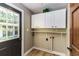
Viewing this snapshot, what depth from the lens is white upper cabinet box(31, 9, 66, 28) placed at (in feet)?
3.01

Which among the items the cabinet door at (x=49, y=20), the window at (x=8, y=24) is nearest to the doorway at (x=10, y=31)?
the window at (x=8, y=24)

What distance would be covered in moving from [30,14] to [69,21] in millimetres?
435

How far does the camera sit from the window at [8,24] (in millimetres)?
843

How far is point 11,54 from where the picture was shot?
2.94 feet

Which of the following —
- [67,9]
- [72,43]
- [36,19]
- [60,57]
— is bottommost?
[60,57]

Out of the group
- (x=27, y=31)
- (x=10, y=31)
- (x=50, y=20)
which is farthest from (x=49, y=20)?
(x=10, y=31)

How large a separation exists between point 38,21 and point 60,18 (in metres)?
0.25

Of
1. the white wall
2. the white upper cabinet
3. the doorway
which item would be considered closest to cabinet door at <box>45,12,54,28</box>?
the white upper cabinet

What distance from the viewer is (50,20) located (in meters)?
0.96

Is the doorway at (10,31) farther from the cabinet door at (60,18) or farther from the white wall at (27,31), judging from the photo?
the cabinet door at (60,18)

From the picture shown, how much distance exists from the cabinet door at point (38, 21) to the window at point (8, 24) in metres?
0.18

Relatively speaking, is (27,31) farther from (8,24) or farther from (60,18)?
(60,18)

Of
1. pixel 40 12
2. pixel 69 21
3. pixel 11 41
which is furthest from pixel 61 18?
pixel 11 41

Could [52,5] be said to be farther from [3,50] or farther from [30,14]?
[3,50]
